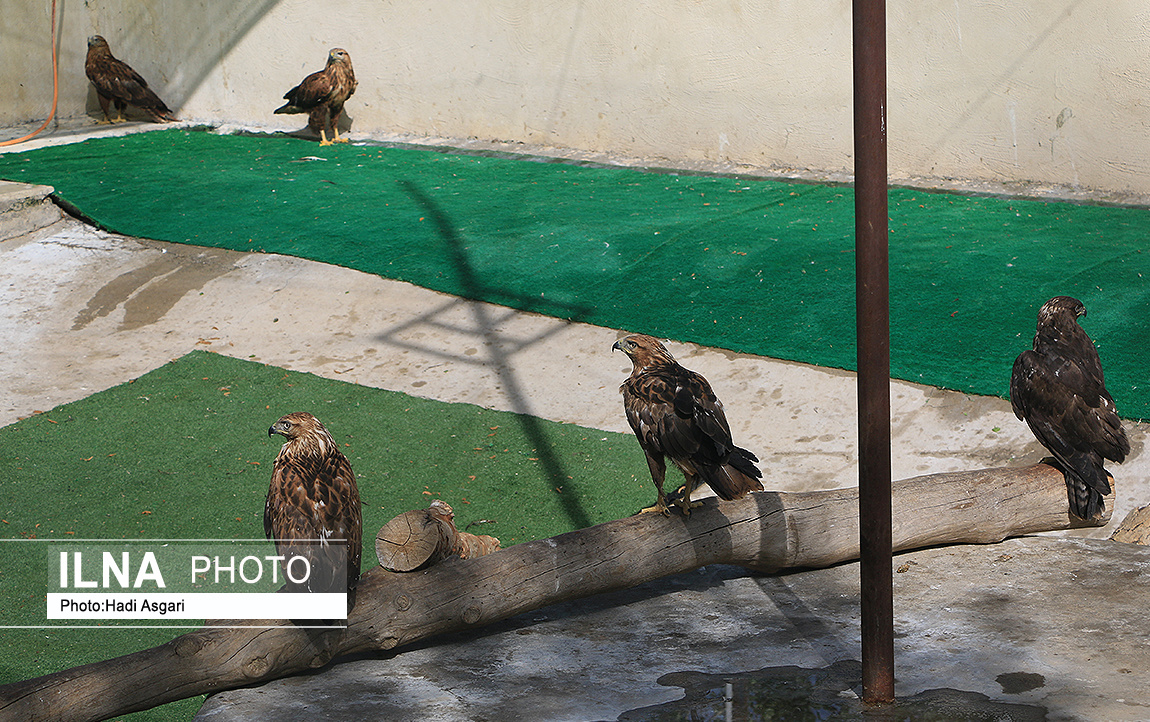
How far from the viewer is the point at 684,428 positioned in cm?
442

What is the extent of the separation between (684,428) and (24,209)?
855 centimetres

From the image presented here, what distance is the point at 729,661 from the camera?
4.11 m

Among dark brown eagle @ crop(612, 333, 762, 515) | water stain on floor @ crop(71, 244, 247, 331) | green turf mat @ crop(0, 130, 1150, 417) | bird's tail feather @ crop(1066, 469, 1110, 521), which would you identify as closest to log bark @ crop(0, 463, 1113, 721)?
bird's tail feather @ crop(1066, 469, 1110, 521)

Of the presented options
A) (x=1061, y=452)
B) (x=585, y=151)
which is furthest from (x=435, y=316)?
(x=1061, y=452)

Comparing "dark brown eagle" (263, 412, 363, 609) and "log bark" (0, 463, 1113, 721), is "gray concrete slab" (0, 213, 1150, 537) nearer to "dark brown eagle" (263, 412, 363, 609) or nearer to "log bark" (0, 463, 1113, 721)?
"log bark" (0, 463, 1113, 721)

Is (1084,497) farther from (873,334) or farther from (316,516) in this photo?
(316,516)

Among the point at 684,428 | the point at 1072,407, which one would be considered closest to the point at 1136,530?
the point at 1072,407

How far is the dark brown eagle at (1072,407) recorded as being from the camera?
493cm

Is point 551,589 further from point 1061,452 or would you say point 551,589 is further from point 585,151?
point 585,151

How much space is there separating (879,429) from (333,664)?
7.38 feet

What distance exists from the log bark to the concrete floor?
0.14 metres

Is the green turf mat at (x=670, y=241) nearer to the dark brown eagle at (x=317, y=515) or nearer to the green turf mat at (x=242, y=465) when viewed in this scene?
the green turf mat at (x=242, y=465)

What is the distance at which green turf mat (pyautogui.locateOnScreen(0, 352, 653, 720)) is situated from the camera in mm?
6102

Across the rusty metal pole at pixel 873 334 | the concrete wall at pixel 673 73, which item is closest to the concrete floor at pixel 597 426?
the rusty metal pole at pixel 873 334
